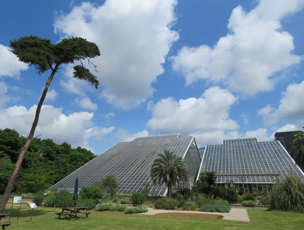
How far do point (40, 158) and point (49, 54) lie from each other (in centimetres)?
4358

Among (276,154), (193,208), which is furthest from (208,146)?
(193,208)

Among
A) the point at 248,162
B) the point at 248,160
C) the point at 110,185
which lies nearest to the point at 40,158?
the point at 110,185

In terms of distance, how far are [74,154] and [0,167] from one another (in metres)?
28.4

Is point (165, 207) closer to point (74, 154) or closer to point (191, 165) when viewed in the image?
Answer: point (191, 165)

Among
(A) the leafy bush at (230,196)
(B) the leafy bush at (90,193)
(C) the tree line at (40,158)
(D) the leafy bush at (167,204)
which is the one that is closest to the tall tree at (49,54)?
(B) the leafy bush at (90,193)

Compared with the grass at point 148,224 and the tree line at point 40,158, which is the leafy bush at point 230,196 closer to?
the grass at point 148,224

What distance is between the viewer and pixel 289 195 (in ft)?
55.3

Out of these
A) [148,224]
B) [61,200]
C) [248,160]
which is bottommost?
[148,224]

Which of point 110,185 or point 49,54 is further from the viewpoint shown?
point 110,185

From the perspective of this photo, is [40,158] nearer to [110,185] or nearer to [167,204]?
[110,185]

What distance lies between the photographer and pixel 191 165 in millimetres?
44188

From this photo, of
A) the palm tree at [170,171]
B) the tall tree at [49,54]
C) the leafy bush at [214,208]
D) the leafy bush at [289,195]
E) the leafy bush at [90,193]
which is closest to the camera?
the tall tree at [49,54]

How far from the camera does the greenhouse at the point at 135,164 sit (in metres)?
33.6

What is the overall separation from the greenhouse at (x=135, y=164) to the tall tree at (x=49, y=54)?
20629mm
